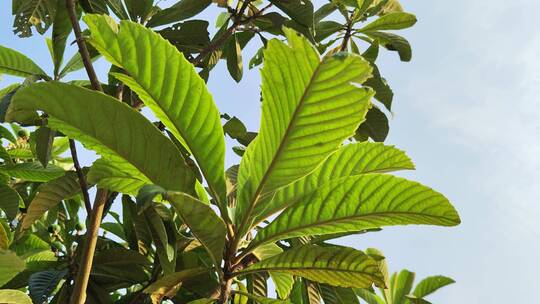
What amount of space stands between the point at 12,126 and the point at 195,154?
268cm

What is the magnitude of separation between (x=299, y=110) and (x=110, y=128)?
348 millimetres

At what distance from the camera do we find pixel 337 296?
7.02 feet

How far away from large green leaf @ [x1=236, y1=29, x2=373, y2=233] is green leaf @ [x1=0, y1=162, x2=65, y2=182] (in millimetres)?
1446

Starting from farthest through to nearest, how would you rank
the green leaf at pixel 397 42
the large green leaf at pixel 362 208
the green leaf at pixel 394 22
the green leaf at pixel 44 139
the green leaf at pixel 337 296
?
the green leaf at pixel 397 42 < the green leaf at pixel 394 22 < the green leaf at pixel 337 296 < the green leaf at pixel 44 139 < the large green leaf at pixel 362 208

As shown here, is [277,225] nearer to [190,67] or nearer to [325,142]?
[325,142]

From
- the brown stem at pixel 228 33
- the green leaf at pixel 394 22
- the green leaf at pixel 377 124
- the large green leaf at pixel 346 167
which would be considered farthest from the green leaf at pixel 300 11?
the large green leaf at pixel 346 167

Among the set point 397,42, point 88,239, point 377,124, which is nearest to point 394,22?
point 397,42

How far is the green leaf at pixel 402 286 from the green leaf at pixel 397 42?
1055 mm

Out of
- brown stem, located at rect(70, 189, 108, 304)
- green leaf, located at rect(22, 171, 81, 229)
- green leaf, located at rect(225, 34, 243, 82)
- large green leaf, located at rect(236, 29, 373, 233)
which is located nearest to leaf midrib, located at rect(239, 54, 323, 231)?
large green leaf, located at rect(236, 29, 373, 233)

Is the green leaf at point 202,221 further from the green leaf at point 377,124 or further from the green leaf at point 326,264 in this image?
the green leaf at point 377,124

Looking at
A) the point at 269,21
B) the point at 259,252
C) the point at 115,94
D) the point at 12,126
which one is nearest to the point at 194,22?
the point at 269,21

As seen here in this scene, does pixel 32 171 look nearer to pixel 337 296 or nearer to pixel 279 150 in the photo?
pixel 337 296

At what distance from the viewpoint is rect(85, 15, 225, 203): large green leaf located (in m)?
1.04

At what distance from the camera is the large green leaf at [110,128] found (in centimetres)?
106
